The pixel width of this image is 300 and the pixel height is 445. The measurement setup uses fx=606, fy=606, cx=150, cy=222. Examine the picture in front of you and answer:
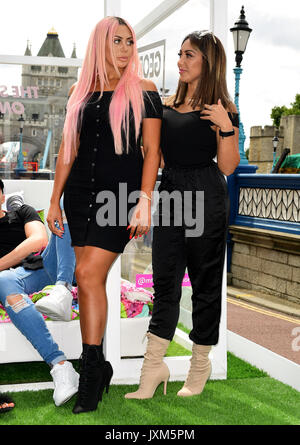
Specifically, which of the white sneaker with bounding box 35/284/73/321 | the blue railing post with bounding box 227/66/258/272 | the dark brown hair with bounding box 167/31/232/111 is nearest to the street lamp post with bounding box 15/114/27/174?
the white sneaker with bounding box 35/284/73/321

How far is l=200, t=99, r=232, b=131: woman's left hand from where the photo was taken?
2.82m

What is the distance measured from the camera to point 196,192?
9.57 ft

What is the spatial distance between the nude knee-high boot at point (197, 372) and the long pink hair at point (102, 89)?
1.15 meters

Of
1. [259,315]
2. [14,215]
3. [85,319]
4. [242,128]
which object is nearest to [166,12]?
[14,215]

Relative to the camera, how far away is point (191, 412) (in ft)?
9.73

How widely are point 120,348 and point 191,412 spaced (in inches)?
26.3

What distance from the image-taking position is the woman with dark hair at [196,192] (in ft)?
9.45

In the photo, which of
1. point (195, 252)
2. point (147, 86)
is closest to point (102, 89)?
point (147, 86)

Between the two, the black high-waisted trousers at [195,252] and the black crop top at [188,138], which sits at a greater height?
the black crop top at [188,138]

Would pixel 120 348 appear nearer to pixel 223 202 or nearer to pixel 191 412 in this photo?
pixel 191 412

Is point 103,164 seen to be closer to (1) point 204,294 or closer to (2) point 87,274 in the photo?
(2) point 87,274

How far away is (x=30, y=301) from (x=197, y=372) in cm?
96

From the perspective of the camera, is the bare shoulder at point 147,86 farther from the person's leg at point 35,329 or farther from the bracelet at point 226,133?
the person's leg at point 35,329

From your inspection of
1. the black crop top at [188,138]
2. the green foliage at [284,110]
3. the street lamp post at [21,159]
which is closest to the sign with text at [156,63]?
the black crop top at [188,138]
